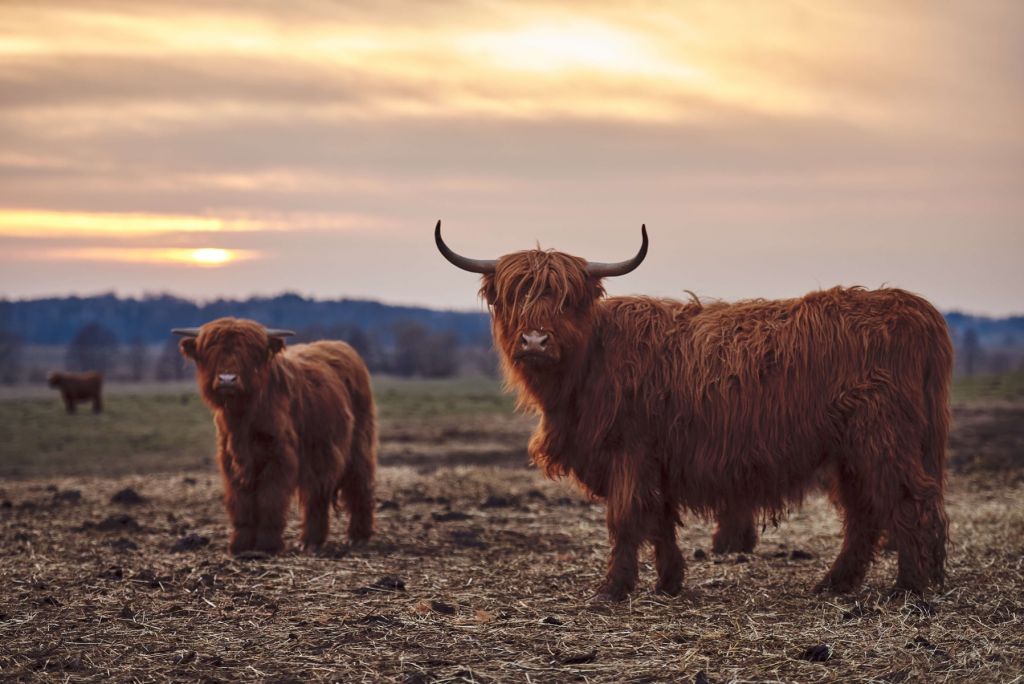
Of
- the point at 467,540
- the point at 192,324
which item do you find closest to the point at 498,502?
the point at 467,540

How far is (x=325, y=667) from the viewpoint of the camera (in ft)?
16.4

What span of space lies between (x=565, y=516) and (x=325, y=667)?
5.42 m

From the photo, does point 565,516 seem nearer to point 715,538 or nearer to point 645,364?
point 715,538

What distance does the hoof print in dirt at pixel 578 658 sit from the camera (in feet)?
16.5

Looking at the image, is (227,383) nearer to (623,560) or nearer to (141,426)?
(623,560)

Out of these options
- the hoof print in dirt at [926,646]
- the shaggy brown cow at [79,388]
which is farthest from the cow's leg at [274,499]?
the shaggy brown cow at [79,388]

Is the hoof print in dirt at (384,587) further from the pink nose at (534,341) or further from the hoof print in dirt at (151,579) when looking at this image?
the pink nose at (534,341)

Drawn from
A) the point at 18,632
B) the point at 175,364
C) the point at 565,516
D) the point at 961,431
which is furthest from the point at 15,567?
the point at 175,364

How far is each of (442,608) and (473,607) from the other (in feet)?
0.73

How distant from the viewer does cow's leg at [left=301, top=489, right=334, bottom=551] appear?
8.91m

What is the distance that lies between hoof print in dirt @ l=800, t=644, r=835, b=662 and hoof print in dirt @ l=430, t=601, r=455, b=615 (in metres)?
2.03

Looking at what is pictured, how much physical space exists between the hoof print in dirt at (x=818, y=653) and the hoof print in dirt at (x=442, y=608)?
2028mm

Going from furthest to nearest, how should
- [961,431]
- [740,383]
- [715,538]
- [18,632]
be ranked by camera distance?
1. [961,431]
2. [715,538]
3. [740,383]
4. [18,632]

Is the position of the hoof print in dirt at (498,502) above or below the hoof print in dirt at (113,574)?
below
